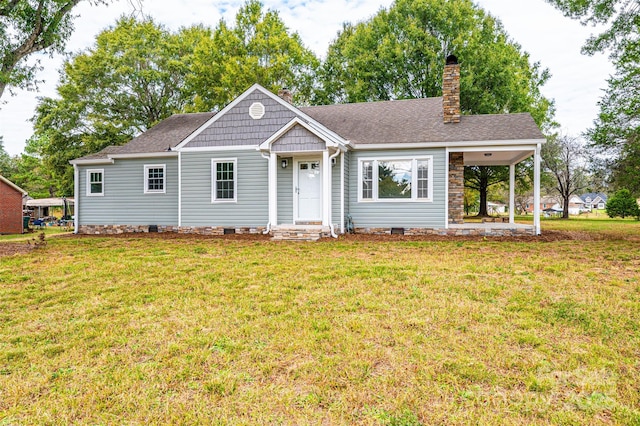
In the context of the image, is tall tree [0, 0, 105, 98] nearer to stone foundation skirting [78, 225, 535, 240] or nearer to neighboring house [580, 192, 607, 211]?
stone foundation skirting [78, 225, 535, 240]

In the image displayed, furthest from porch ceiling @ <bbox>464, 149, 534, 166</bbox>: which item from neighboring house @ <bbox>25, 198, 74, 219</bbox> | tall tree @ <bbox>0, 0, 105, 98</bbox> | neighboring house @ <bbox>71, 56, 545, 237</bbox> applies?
neighboring house @ <bbox>25, 198, 74, 219</bbox>

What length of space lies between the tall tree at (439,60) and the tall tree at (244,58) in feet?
13.3

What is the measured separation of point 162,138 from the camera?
1415 cm

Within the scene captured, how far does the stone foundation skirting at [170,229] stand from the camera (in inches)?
480

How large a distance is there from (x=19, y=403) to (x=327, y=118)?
1285cm

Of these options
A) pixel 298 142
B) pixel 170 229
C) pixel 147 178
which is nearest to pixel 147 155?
pixel 147 178

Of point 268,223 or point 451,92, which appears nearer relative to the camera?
point 268,223

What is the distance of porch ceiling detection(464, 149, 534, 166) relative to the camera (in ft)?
38.2

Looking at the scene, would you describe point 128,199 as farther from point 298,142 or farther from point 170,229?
point 298,142

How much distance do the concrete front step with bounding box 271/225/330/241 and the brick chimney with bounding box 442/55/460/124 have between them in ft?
18.4

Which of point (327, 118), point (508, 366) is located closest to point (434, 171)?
point (327, 118)

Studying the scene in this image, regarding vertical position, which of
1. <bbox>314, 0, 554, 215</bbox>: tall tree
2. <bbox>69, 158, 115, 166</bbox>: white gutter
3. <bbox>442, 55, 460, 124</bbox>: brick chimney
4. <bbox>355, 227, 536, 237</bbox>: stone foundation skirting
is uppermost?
<bbox>314, 0, 554, 215</bbox>: tall tree

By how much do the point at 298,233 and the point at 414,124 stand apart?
5.42 m

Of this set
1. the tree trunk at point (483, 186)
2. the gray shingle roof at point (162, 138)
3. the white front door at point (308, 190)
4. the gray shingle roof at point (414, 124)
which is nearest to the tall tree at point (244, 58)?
the gray shingle roof at point (162, 138)
